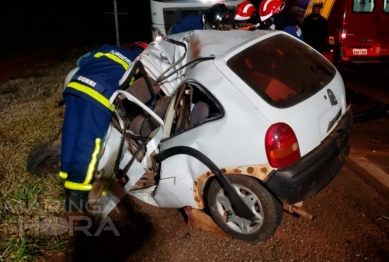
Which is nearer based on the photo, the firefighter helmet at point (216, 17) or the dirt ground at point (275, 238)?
the dirt ground at point (275, 238)

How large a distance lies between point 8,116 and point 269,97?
4.56 metres

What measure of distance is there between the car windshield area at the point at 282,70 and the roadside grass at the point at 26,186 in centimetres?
210

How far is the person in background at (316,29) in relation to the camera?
8242 millimetres

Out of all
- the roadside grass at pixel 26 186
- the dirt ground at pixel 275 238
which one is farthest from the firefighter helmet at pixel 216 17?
the dirt ground at pixel 275 238

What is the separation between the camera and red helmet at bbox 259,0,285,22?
593 cm

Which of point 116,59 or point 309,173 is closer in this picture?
point 309,173

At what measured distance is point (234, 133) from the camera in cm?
304

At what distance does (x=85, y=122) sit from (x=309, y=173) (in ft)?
6.39

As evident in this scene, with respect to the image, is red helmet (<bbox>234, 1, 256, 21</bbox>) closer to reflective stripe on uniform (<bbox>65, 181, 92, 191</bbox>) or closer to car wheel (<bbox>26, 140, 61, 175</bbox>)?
car wheel (<bbox>26, 140, 61, 175</bbox>)

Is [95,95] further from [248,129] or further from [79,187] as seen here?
[248,129]

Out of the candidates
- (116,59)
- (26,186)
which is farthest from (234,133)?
(26,186)

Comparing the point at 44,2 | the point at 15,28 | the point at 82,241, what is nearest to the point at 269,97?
the point at 82,241

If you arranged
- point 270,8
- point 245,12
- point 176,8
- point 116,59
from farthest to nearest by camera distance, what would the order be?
point 176,8 < point 245,12 < point 270,8 < point 116,59

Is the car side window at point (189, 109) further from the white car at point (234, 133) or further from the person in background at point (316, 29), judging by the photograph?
the person in background at point (316, 29)
